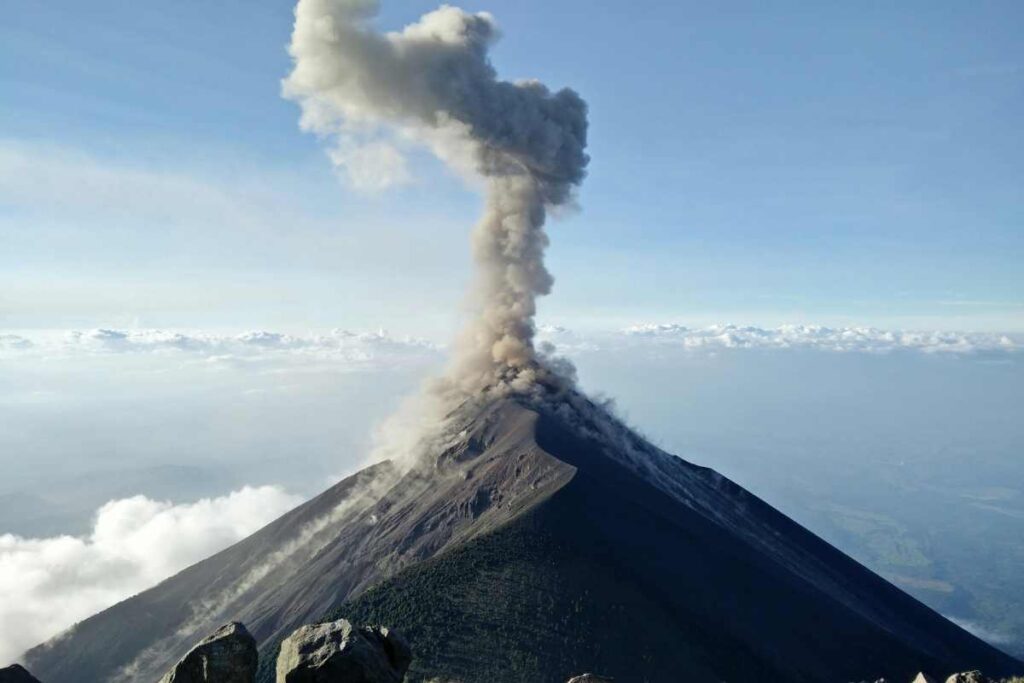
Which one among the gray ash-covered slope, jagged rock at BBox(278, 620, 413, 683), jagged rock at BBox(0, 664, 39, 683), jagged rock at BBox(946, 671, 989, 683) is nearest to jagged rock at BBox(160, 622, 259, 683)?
jagged rock at BBox(278, 620, 413, 683)

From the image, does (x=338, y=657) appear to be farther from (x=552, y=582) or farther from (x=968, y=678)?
(x=552, y=582)

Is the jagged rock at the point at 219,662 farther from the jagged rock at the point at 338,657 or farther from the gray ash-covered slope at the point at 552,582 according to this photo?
the gray ash-covered slope at the point at 552,582

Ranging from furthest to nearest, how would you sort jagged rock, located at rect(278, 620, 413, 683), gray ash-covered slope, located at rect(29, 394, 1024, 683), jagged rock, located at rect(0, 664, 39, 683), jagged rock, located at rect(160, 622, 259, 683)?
gray ash-covered slope, located at rect(29, 394, 1024, 683) → jagged rock, located at rect(160, 622, 259, 683) → jagged rock, located at rect(278, 620, 413, 683) → jagged rock, located at rect(0, 664, 39, 683)

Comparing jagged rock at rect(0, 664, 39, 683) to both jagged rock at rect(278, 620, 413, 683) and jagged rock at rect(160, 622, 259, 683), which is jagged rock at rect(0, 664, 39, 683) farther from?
jagged rock at rect(278, 620, 413, 683)

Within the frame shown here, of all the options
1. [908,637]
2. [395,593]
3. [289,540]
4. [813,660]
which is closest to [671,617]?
[813,660]

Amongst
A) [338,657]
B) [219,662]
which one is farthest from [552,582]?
[219,662]

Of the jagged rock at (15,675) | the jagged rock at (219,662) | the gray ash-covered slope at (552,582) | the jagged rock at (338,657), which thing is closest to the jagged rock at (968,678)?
the jagged rock at (338,657)
